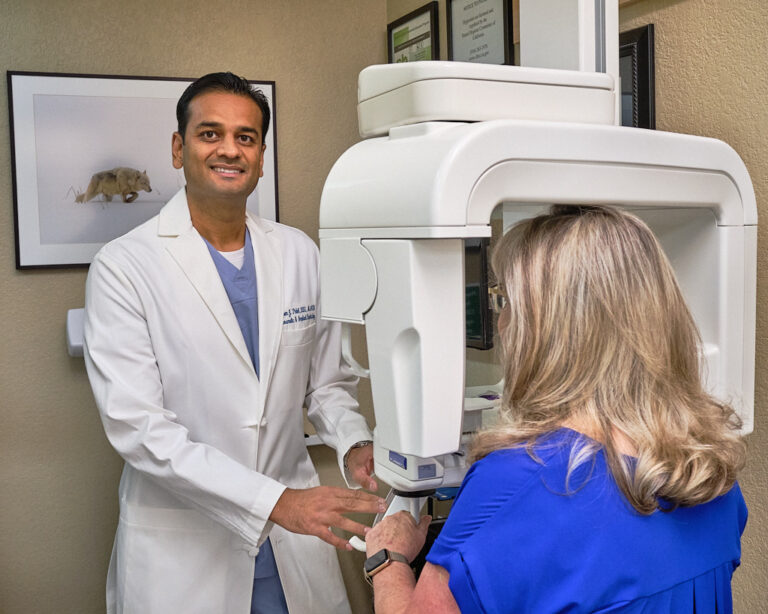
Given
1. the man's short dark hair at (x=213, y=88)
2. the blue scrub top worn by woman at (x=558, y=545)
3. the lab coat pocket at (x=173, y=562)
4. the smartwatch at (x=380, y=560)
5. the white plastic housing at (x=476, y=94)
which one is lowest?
the lab coat pocket at (x=173, y=562)

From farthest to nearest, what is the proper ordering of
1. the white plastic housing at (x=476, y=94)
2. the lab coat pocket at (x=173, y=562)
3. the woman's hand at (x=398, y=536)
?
the lab coat pocket at (x=173, y=562) → the woman's hand at (x=398, y=536) → the white plastic housing at (x=476, y=94)

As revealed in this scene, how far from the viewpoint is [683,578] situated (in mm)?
830

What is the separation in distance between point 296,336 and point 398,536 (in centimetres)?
75

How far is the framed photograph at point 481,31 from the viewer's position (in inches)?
77.2

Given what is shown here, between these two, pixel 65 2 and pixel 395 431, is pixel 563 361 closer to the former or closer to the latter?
pixel 395 431

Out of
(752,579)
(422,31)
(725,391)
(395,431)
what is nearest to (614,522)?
(395,431)

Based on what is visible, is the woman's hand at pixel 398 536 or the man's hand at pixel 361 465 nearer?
the woman's hand at pixel 398 536

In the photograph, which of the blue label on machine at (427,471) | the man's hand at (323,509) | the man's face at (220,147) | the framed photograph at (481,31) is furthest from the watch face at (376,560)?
the framed photograph at (481,31)

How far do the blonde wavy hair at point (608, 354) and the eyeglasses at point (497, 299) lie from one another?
0.05m

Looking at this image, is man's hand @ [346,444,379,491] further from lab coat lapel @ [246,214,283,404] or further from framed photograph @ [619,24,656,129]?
framed photograph @ [619,24,656,129]

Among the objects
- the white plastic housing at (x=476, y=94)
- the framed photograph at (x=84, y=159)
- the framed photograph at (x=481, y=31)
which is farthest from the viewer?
the framed photograph at (x=84, y=159)

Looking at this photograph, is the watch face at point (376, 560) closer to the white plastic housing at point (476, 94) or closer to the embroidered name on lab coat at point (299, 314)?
the white plastic housing at point (476, 94)

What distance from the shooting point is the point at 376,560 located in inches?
39.0

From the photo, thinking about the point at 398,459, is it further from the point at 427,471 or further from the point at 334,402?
the point at 334,402
